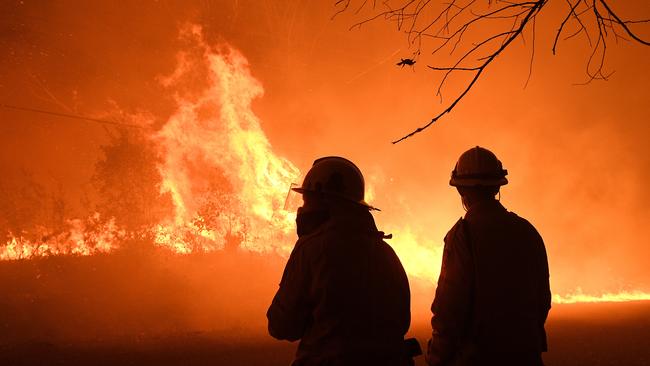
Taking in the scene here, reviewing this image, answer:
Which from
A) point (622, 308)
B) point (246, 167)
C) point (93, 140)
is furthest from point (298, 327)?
point (93, 140)

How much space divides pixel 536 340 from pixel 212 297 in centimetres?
1683

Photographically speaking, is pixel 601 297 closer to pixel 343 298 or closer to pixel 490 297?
pixel 490 297

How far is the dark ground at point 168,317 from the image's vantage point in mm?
8905

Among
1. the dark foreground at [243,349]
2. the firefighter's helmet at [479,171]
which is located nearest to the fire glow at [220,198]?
the dark foreground at [243,349]

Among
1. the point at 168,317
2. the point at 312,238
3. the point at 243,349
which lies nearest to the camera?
the point at 312,238

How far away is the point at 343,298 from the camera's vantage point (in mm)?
2066

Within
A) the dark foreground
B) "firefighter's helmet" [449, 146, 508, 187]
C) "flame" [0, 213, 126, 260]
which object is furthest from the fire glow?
"firefighter's helmet" [449, 146, 508, 187]

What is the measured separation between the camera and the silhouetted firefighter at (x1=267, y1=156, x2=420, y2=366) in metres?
2.04

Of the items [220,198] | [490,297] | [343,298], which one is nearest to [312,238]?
[343,298]

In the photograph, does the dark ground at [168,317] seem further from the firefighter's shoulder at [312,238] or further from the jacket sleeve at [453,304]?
the firefighter's shoulder at [312,238]

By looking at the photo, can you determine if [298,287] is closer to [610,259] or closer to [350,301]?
[350,301]

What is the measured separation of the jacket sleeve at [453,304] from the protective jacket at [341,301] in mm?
332

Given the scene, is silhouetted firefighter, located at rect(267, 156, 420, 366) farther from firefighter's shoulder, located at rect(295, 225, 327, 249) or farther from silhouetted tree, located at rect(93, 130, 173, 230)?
silhouetted tree, located at rect(93, 130, 173, 230)

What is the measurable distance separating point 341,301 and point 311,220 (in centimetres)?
52
